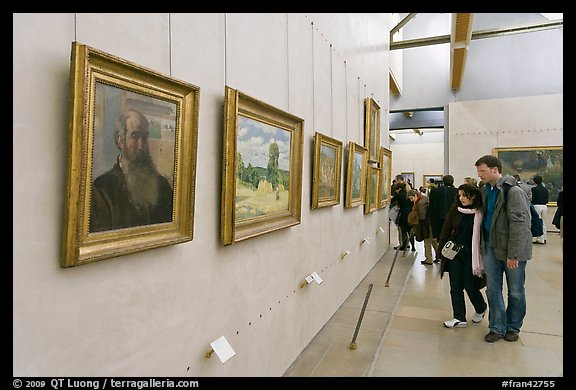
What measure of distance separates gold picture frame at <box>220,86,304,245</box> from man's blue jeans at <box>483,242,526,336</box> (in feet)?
A: 8.92

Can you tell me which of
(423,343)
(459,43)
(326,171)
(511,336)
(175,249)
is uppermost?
(459,43)

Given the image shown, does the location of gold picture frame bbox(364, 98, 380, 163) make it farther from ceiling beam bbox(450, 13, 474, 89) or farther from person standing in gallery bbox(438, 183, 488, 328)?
ceiling beam bbox(450, 13, 474, 89)

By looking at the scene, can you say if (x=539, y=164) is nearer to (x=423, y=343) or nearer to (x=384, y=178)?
(x=384, y=178)

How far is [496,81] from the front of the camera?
53.0 feet

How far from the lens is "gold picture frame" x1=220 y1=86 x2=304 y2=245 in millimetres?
2607

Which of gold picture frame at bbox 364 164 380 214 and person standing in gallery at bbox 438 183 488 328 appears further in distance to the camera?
gold picture frame at bbox 364 164 380 214

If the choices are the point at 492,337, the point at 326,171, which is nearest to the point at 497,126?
the point at 492,337

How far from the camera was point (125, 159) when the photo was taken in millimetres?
1782

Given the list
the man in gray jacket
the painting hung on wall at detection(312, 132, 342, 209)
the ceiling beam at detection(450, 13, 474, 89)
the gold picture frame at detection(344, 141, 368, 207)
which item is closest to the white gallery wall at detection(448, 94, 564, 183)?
the ceiling beam at detection(450, 13, 474, 89)

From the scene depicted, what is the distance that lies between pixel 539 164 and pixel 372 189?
37.0ft

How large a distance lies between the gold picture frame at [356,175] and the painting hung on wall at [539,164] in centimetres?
1110

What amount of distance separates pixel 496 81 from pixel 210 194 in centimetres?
1787

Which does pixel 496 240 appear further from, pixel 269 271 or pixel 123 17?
pixel 123 17

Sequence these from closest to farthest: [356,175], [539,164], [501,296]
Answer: [501,296] → [356,175] → [539,164]
